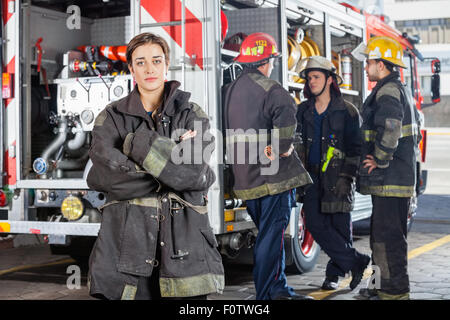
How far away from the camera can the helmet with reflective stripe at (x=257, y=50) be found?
17.4 feet

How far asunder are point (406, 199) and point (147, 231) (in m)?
2.88

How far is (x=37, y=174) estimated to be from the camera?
5676 mm

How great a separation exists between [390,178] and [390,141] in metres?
0.28

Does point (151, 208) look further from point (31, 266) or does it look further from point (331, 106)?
point (31, 266)

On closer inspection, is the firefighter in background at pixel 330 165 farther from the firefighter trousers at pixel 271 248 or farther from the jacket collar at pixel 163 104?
the jacket collar at pixel 163 104

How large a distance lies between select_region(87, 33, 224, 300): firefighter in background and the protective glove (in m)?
2.89

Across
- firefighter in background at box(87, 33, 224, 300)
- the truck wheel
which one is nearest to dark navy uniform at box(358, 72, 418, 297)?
the truck wheel

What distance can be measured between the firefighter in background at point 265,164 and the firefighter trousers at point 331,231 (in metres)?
0.59

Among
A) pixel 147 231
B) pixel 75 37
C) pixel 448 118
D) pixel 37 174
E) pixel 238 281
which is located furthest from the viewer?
pixel 448 118

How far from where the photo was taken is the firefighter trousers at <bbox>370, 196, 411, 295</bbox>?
5043 mm

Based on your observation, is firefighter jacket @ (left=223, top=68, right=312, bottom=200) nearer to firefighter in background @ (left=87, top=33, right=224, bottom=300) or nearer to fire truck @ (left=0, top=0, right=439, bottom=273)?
fire truck @ (left=0, top=0, right=439, bottom=273)
